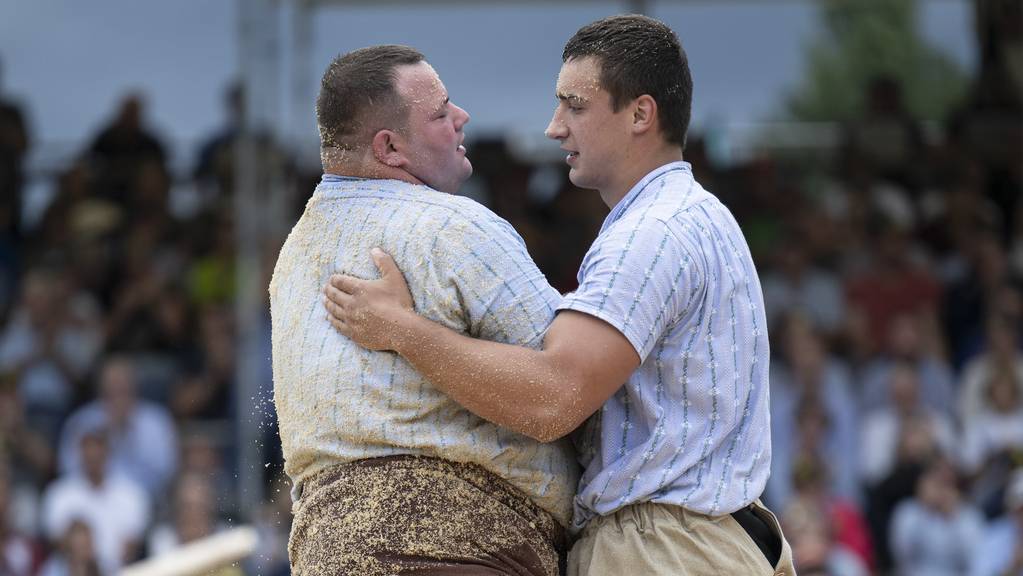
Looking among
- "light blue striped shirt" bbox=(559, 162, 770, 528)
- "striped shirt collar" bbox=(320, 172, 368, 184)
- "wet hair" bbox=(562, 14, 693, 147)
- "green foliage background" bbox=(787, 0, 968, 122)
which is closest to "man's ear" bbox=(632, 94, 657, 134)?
"wet hair" bbox=(562, 14, 693, 147)

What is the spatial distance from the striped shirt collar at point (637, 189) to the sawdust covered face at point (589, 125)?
44 millimetres

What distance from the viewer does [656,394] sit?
2645 millimetres

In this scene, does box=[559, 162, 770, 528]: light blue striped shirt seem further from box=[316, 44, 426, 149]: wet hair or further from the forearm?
box=[316, 44, 426, 149]: wet hair

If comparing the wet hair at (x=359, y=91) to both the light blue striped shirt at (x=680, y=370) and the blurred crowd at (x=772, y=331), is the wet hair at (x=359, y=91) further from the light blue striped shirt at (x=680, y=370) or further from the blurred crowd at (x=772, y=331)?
the blurred crowd at (x=772, y=331)

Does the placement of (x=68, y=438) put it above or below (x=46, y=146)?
below

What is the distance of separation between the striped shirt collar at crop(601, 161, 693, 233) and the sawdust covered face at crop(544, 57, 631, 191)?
1.7 inches

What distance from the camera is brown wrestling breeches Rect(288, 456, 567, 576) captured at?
8.34 ft

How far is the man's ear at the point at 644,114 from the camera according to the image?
272cm

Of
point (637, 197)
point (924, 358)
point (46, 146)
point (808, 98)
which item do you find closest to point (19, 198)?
point (46, 146)

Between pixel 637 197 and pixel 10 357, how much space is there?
6754mm

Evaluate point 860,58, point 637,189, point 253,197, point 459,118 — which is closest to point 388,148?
point 459,118

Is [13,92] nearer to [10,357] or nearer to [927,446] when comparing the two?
[10,357]

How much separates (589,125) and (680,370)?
471mm

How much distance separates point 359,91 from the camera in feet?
8.83
